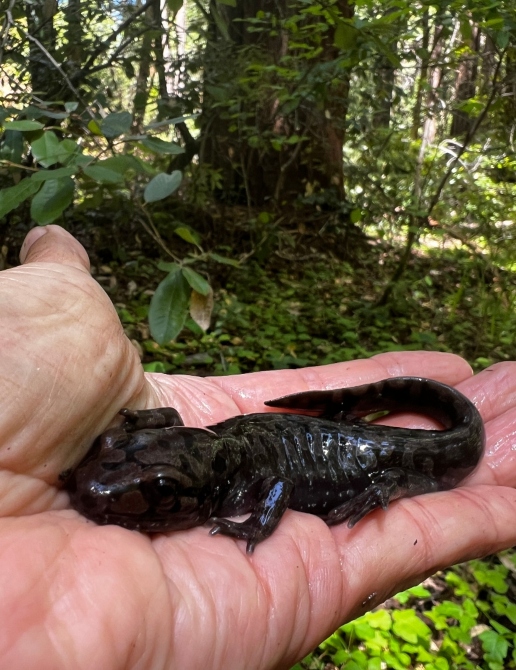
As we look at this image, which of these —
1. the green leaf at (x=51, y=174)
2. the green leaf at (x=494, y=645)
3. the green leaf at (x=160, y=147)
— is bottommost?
the green leaf at (x=494, y=645)

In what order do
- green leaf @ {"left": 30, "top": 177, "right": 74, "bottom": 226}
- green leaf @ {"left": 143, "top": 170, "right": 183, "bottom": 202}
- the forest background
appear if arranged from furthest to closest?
the forest background
green leaf @ {"left": 143, "top": 170, "right": 183, "bottom": 202}
green leaf @ {"left": 30, "top": 177, "right": 74, "bottom": 226}

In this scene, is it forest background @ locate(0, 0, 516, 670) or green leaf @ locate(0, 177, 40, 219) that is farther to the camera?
forest background @ locate(0, 0, 516, 670)

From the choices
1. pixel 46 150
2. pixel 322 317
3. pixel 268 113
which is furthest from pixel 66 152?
pixel 268 113

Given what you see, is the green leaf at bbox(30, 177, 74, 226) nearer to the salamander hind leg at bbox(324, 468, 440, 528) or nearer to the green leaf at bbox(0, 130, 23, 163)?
the green leaf at bbox(0, 130, 23, 163)

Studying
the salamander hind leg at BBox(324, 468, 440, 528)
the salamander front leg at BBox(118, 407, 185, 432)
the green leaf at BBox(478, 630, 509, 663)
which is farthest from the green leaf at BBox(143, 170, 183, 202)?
the green leaf at BBox(478, 630, 509, 663)

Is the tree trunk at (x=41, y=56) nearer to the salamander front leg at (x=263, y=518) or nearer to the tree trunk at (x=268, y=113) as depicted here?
the tree trunk at (x=268, y=113)

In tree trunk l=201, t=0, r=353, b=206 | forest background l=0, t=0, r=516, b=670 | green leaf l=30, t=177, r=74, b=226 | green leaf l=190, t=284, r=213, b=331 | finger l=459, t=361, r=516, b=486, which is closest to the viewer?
green leaf l=30, t=177, r=74, b=226

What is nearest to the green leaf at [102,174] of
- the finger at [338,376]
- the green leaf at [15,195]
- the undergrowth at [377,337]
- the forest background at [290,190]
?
the forest background at [290,190]
